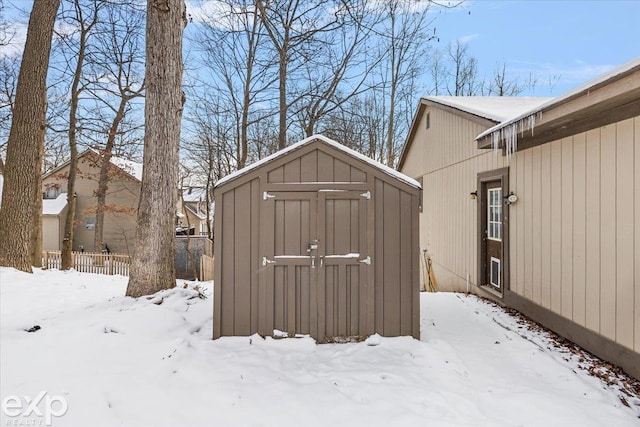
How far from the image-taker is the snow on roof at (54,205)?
58.0 feet

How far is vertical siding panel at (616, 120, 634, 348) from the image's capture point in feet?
9.89

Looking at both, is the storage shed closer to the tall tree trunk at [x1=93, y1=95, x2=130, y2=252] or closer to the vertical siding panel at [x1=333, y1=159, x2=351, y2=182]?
the vertical siding panel at [x1=333, y1=159, x2=351, y2=182]


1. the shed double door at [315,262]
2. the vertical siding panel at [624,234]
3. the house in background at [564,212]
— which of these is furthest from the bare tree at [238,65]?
the vertical siding panel at [624,234]

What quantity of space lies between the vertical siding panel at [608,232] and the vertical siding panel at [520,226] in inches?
56.2

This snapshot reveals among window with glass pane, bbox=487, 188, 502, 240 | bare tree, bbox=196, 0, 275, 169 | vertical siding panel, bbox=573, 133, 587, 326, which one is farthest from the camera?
bare tree, bbox=196, 0, 275, 169

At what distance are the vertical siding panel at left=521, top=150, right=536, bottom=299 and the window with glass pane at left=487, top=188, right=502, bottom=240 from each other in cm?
83

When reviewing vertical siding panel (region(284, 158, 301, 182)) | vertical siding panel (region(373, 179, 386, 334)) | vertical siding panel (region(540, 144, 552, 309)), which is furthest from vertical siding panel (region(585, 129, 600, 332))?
vertical siding panel (region(284, 158, 301, 182))

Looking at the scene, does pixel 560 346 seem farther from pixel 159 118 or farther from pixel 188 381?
pixel 159 118

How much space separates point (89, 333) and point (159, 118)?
2730 millimetres

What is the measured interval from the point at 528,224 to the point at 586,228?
44.6 inches

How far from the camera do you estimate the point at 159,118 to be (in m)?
4.71

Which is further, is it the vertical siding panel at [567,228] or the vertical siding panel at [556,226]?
the vertical siding panel at [556,226]

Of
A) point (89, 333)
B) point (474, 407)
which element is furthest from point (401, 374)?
point (89, 333)

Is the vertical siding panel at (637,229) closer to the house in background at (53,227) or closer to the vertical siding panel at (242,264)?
the vertical siding panel at (242,264)
